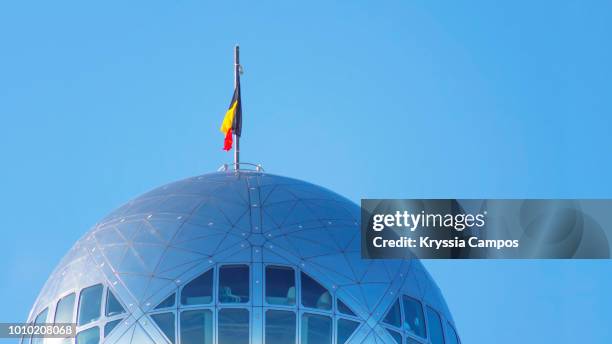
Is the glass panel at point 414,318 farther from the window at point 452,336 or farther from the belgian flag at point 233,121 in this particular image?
the belgian flag at point 233,121

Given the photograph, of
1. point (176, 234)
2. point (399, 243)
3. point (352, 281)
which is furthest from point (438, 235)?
point (176, 234)

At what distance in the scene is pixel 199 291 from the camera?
38.7 metres

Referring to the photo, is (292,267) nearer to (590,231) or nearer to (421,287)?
(421,287)

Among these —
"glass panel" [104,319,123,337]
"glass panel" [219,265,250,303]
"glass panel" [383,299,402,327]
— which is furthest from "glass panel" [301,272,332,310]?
"glass panel" [104,319,123,337]

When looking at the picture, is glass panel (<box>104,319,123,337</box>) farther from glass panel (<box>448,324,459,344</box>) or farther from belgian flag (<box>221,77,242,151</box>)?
belgian flag (<box>221,77,242,151</box>)

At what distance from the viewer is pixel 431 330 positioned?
134 feet

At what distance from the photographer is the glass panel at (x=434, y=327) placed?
40656 mm

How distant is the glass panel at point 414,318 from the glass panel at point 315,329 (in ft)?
7.02

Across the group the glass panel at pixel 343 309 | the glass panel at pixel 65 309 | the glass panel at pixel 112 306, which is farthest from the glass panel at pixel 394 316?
the glass panel at pixel 65 309

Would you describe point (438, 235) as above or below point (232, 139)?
below

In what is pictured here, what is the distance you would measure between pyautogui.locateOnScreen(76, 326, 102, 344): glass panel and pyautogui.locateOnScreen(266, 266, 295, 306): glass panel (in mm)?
3808

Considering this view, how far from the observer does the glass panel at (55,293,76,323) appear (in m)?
40.0

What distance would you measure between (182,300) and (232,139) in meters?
11.0

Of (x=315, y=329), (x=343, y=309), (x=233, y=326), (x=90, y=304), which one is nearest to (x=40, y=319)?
(x=90, y=304)
